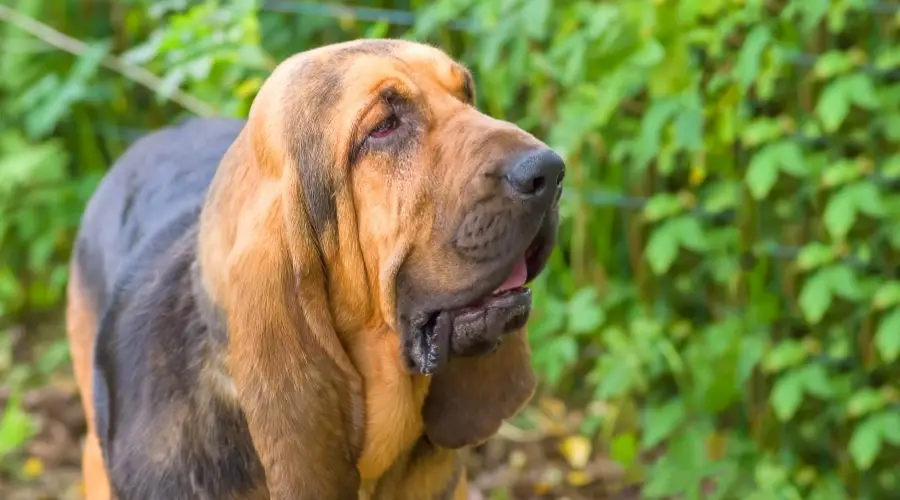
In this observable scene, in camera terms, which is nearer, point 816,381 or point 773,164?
point 773,164

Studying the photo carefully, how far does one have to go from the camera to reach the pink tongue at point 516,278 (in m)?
2.67

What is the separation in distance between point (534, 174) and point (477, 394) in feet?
2.50

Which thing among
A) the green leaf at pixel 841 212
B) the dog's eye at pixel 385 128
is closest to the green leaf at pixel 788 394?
the green leaf at pixel 841 212

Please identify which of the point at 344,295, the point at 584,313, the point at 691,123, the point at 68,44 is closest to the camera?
the point at 344,295

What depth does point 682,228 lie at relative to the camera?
4.13m

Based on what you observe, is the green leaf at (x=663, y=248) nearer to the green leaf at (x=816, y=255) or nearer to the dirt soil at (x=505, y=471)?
the green leaf at (x=816, y=255)

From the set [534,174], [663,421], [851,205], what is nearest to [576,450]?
[663,421]

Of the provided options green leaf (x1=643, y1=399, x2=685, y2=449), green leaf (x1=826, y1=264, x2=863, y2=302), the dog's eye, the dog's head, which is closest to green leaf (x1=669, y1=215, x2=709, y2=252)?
green leaf (x1=826, y1=264, x2=863, y2=302)

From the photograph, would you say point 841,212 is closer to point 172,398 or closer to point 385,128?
point 385,128

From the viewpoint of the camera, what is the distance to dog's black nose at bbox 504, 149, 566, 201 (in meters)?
2.47

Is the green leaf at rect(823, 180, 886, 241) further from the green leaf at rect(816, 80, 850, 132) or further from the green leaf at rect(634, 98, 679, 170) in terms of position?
the green leaf at rect(634, 98, 679, 170)

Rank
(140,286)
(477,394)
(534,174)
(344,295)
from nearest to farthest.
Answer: (534,174)
(344,295)
(477,394)
(140,286)

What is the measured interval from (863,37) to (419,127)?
6.13 feet

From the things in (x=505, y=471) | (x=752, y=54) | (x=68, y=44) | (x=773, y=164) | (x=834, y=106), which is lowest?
(x=505, y=471)
